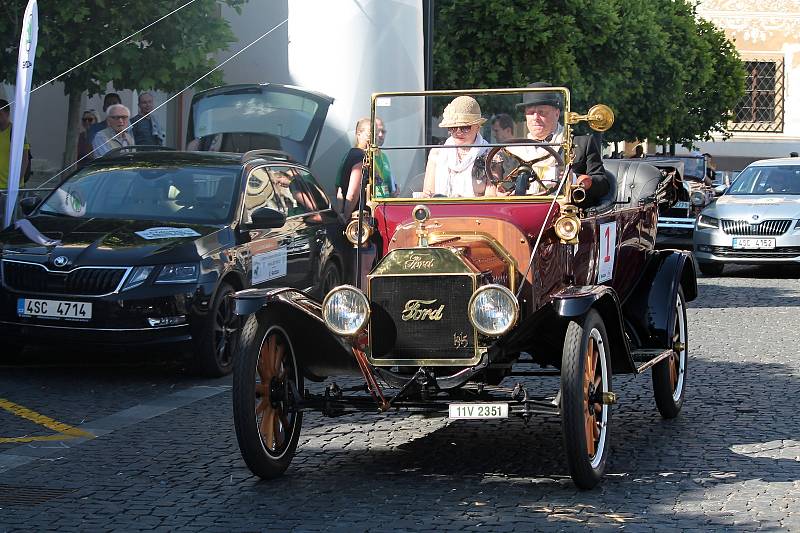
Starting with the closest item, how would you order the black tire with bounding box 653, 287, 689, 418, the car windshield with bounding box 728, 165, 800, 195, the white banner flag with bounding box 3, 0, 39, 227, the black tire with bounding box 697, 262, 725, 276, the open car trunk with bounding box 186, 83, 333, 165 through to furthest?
1. the black tire with bounding box 653, 287, 689, 418
2. the white banner flag with bounding box 3, 0, 39, 227
3. the open car trunk with bounding box 186, 83, 333, 165
4. the black tire with bounding box 697, 262, 725, 276
5. the car windshield with bounding box 728, 165, 800, 195

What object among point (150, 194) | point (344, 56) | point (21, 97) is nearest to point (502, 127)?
point (150, 194)

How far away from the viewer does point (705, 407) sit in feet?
31.1

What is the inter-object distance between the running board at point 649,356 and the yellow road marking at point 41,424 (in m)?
3.08

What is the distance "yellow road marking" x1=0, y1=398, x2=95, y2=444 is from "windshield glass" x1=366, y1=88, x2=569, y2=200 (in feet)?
7.23

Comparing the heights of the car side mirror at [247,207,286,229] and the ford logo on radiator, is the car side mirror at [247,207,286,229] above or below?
above

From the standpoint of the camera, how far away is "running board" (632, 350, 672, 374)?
8192mm

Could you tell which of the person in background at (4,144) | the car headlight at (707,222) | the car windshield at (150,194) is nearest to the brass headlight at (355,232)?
the car windshield at (150,194)

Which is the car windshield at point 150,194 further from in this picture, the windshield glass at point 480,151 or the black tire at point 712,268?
the black tire at point 712,268

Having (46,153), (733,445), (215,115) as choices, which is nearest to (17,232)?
(733,445)

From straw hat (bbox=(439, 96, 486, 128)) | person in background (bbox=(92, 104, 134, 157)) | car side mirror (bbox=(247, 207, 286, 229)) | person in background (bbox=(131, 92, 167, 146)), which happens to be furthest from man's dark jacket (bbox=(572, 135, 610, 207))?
person in background (bbox=(131, 92, 167, 146))

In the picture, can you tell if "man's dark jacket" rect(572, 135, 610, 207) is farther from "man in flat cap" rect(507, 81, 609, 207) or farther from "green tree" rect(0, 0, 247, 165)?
"green tree" rect(0, 0, 247, 165)

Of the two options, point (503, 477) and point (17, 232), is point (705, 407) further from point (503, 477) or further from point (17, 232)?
point (17, 232)

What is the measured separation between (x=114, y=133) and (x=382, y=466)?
8.93 meters

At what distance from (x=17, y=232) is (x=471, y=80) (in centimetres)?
1798
